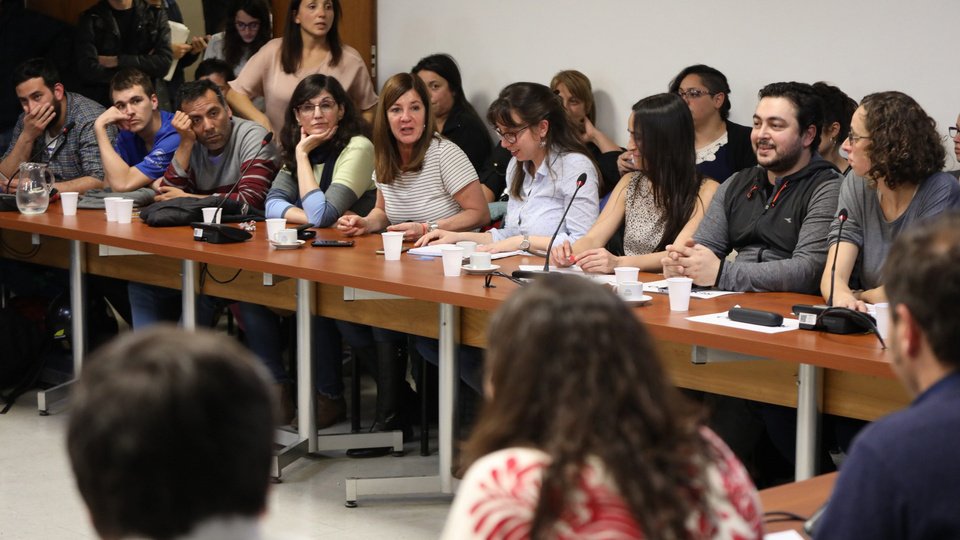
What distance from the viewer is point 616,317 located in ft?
3.02

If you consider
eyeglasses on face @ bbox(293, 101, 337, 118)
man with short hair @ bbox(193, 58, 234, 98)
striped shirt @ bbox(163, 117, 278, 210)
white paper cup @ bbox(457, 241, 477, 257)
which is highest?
man with short hair @ bbox(193, 58, 234, 98)

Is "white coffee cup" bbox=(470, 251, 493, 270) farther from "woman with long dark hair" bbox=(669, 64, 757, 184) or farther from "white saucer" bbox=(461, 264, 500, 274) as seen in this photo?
"woman with long dark hair" bbox=(669, 64, 757, 184)

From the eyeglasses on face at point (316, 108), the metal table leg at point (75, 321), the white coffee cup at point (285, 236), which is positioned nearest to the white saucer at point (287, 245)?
the white coffee cup at point (285, 236)

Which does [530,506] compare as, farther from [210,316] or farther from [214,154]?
[214,154]

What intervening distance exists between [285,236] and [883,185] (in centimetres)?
168

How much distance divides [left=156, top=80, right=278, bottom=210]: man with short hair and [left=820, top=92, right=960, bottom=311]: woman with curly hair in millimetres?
2230

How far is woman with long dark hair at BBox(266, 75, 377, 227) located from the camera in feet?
12.5

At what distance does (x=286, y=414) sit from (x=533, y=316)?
285 cm

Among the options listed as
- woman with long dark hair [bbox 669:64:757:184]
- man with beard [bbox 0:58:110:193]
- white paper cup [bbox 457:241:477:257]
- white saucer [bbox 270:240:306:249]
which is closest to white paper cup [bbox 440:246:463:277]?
white paper cup [bbox 457:241:477:257]

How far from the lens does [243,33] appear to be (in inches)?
205

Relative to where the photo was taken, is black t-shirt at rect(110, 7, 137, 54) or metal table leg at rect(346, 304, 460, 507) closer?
metal table leg at rect(346, 304, 460, 507)

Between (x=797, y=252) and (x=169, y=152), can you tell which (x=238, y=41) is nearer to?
(x=169, y=152)

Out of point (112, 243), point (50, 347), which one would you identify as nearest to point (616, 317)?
point (112, 243)

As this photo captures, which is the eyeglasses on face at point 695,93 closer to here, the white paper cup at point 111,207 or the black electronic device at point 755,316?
the black electronic device at point 755,316
